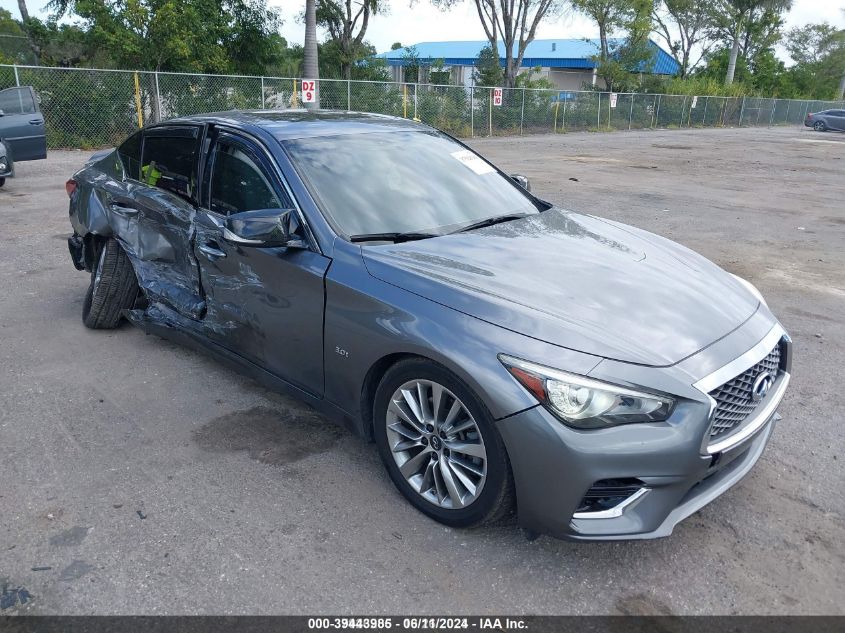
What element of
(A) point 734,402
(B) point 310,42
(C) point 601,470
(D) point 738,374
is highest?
(B) point 310,42

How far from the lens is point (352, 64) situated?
35.2 metres

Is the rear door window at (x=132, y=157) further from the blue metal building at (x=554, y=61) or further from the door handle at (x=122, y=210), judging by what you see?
the blue metal building at (x=554, y=61)

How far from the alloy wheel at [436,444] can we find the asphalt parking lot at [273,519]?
188 mm

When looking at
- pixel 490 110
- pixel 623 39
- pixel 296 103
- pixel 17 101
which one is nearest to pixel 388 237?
pixel 17 101

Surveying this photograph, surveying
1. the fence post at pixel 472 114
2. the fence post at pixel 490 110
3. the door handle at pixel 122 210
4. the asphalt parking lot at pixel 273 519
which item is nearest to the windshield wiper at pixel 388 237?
the asphalt parking lot at pixel 273 519

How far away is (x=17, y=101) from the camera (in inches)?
496

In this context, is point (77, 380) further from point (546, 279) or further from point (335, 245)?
point (546, 279)

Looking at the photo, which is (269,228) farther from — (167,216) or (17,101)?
(17,101)

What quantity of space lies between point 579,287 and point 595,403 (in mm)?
689

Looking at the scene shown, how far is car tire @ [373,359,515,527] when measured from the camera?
268 centimetres

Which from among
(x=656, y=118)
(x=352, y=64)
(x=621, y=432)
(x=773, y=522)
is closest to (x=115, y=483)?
(x=621, y=432)

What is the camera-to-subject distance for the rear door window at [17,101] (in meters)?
12.4

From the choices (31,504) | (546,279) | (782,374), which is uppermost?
(546,279)

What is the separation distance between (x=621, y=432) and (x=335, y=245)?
1.59m
